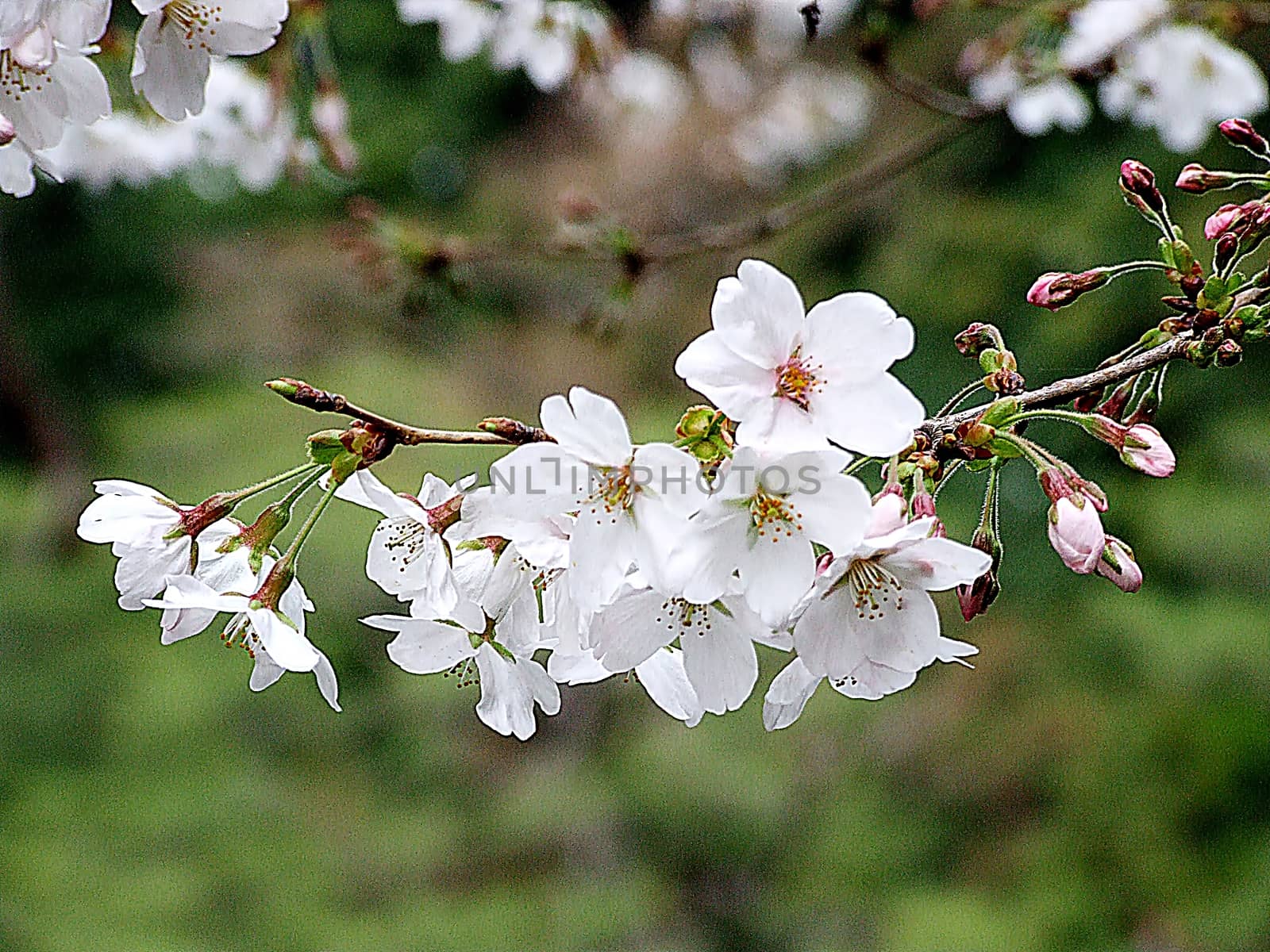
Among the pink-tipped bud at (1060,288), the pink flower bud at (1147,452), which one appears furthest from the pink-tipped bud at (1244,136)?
the pink flower bud at (1147,452)

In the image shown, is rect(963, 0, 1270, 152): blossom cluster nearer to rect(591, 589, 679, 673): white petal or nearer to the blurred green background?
the blurred green background

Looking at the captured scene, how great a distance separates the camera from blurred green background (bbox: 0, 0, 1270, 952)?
2.78 metres

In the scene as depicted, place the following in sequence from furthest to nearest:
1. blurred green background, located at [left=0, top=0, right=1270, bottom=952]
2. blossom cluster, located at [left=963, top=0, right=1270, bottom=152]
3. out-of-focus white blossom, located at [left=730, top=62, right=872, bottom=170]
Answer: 1. out-of-focus white blossom, located at [left=730, top=62, right=872, bottom=170]
2. blurred green background, located at [left=0, top=0, right=1270, bottom=952]
3. blossom cluster, located at [left=963, top=0, right=1270, bottom=152]

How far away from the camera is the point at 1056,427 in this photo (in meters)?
2.77

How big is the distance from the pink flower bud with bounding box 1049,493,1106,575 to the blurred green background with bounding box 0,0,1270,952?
1.35m

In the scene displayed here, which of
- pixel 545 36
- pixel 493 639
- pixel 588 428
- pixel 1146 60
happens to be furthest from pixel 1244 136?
pixel 545 36

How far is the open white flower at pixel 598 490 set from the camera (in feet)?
1.90

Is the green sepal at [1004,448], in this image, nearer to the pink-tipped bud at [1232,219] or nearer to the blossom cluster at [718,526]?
the blossom cluster at [718,526]

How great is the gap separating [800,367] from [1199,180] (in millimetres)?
341

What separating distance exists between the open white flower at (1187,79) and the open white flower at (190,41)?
116 centimetres

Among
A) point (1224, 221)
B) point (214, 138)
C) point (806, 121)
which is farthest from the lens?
point (806, 121)

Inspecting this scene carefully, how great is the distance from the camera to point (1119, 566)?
0.61 metres

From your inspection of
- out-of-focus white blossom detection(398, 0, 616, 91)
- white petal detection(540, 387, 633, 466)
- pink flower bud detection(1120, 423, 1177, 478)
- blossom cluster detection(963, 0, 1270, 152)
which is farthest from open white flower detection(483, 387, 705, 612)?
out-of-focus white blossom detection(398, 0, 616, 91)

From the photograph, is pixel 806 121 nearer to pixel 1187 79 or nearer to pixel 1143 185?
pixel 1187 79
